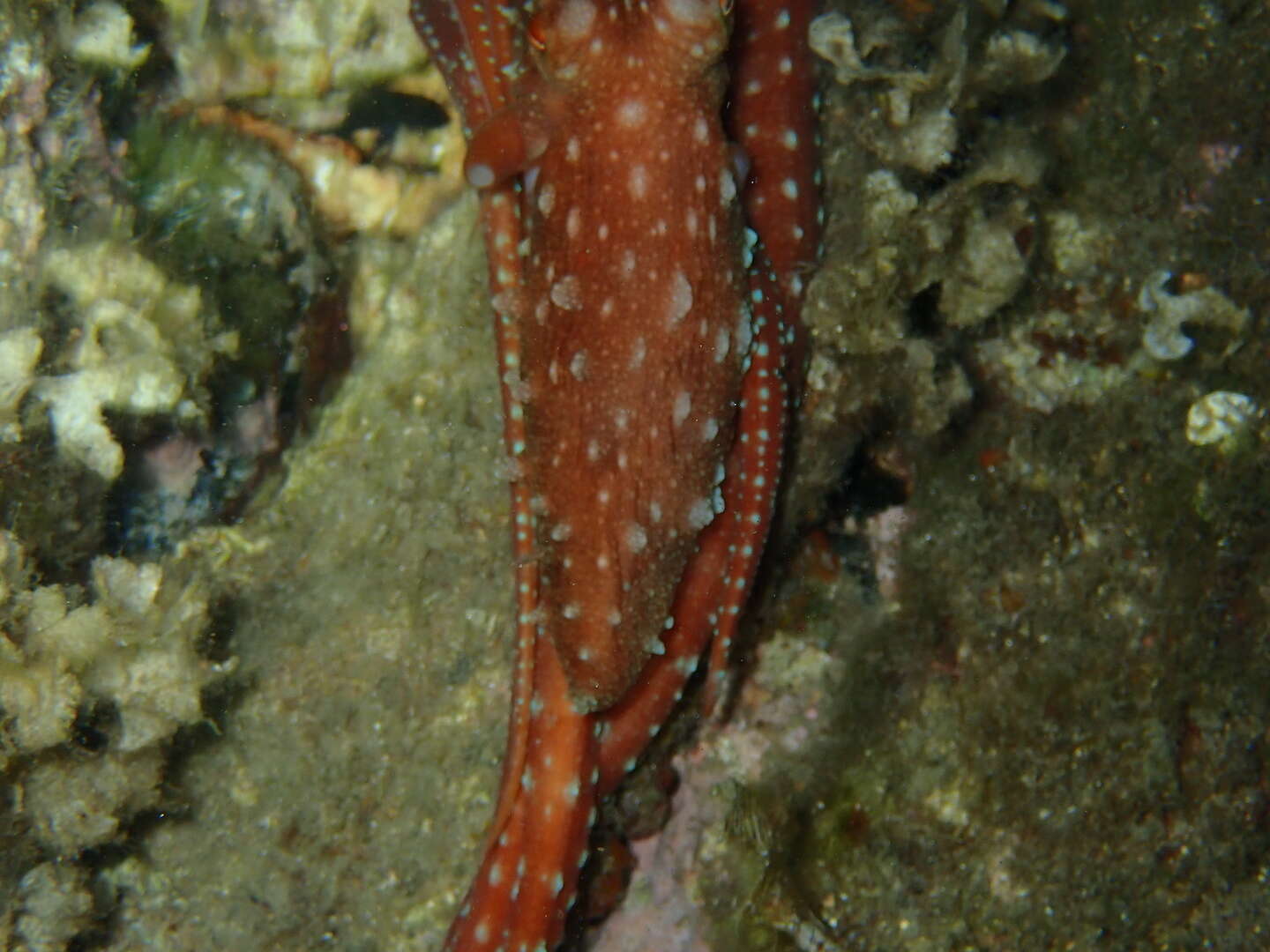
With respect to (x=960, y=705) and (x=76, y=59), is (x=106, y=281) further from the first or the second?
(x=960, y=705)

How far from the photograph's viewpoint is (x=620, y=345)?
3176 millimetres

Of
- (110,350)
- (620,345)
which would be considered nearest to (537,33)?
(620,345)

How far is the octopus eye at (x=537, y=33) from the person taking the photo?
10.4ft

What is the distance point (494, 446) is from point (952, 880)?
2.82m

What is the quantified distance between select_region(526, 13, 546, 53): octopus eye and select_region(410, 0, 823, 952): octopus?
0.04ft

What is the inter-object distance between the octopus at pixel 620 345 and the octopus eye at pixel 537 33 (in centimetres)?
1

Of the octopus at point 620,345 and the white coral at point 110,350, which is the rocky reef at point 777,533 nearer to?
the white coral at point 110,350

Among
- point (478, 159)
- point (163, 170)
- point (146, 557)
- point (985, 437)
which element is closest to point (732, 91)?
point (478, 159)

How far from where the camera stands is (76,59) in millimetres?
3637

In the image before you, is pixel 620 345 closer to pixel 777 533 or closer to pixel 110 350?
pixel 777 533

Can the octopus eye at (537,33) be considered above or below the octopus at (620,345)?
above

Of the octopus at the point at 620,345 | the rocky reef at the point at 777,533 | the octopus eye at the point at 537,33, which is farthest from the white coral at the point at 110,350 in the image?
the octopus eye at the point at 537,33

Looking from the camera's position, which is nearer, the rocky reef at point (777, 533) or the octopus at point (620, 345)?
the octopus at point (620, 345)

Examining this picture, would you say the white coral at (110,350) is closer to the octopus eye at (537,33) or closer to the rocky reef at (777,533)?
the rocky reef at (777,533)
